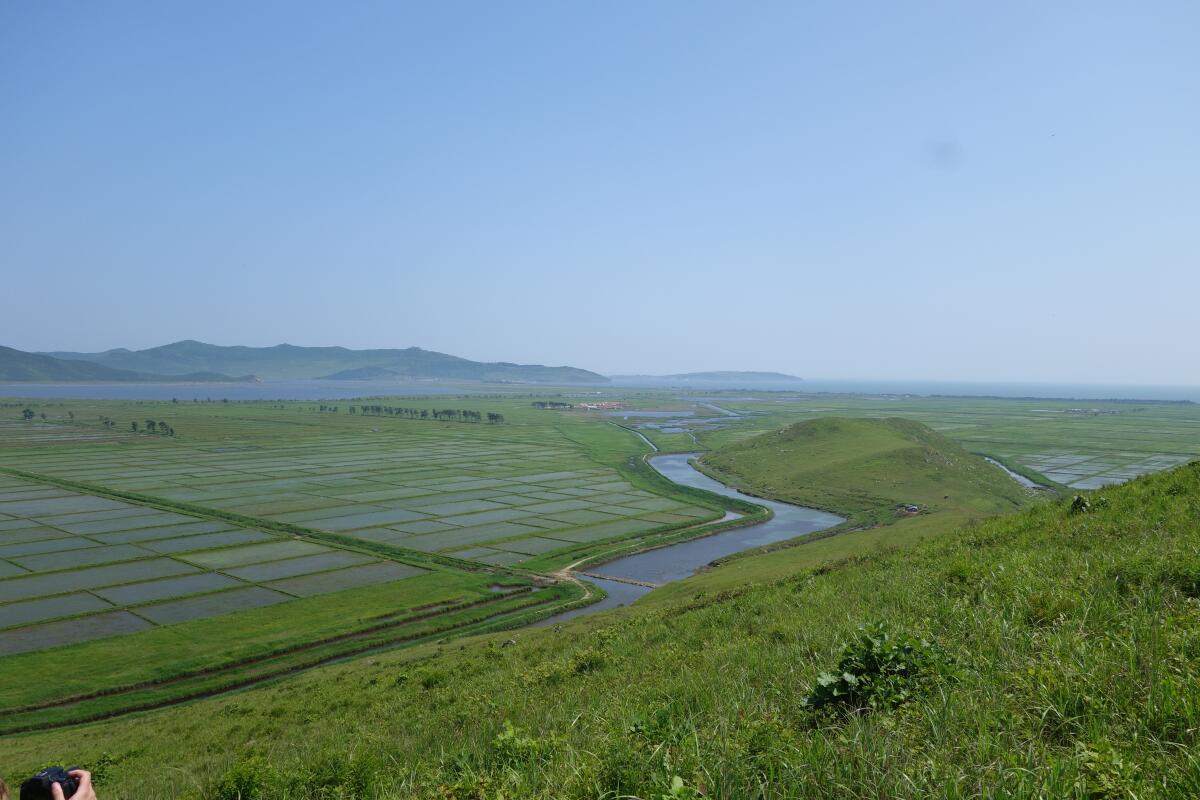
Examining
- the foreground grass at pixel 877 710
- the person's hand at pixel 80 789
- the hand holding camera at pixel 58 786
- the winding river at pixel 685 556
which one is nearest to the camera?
the foreground grass at pixel 877 710

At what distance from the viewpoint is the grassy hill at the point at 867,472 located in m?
102

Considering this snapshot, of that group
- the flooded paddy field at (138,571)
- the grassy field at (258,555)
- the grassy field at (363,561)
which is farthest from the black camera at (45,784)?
the flooded paddy field at (138,571)

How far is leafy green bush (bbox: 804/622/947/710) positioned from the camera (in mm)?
8445

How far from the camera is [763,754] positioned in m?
7.04

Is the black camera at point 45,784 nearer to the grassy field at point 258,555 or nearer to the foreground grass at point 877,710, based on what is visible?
the foreground grass at point 877,710

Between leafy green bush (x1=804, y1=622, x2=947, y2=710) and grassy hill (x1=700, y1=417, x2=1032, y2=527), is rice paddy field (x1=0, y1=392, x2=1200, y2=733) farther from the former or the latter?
leafy green bush (x1=804, y1=622, x2=947, y2=710)

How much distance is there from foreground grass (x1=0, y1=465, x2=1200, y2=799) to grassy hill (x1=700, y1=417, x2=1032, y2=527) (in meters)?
59.3

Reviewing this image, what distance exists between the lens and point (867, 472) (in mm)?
120250

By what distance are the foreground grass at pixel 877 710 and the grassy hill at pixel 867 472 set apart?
59.3 meters

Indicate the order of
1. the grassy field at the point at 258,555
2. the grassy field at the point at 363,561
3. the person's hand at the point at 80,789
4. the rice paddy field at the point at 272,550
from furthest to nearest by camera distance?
the rice paddy field at the point at 272,550, the grassy field at the point at 258,555, the grassy field at the point at 363,561, the person's hand at the point at 80,789

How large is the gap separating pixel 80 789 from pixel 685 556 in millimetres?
74408

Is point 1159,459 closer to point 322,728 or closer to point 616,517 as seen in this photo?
point 616,517

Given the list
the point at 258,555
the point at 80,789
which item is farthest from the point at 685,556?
the point at 80,789

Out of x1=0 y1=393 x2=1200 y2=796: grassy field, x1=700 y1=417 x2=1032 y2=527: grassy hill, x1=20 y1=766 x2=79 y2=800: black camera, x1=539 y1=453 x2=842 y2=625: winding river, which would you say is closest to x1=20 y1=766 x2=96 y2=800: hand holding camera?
x1=20 y1=766 x2=79 y2=800: black camera
